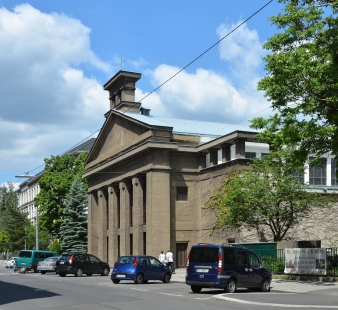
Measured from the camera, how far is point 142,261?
30766 millimetres

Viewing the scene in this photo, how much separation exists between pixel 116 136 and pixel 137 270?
30.4 m

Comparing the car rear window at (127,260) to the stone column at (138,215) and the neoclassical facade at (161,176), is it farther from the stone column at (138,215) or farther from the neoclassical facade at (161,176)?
the stone column at (138,215)

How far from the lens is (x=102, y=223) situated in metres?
62.5

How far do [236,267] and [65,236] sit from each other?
47829 millimetres

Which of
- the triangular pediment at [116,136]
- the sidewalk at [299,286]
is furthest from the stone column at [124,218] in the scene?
the sidewalk at [299,286]

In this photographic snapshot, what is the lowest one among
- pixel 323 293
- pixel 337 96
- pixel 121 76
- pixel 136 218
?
pixel 323 293

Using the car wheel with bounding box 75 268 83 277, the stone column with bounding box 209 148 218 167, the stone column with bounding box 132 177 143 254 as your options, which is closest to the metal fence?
the car wheel with bounding box 75 268 83 277

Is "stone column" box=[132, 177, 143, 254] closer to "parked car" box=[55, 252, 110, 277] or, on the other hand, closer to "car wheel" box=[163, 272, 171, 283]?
"parked car" box=[55, 252, 110, 277]

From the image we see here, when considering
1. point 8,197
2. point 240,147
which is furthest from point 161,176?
point 8,197

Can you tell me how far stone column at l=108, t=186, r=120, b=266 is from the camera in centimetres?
5847

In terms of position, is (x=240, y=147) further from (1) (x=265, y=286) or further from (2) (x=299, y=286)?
(1) (x=265, y=286)

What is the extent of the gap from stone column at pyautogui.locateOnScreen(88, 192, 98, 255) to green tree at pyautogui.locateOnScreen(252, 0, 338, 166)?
42723 mm

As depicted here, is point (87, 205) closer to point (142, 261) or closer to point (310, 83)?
point (142, 261)

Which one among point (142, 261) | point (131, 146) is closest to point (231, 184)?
point (142, 261)
